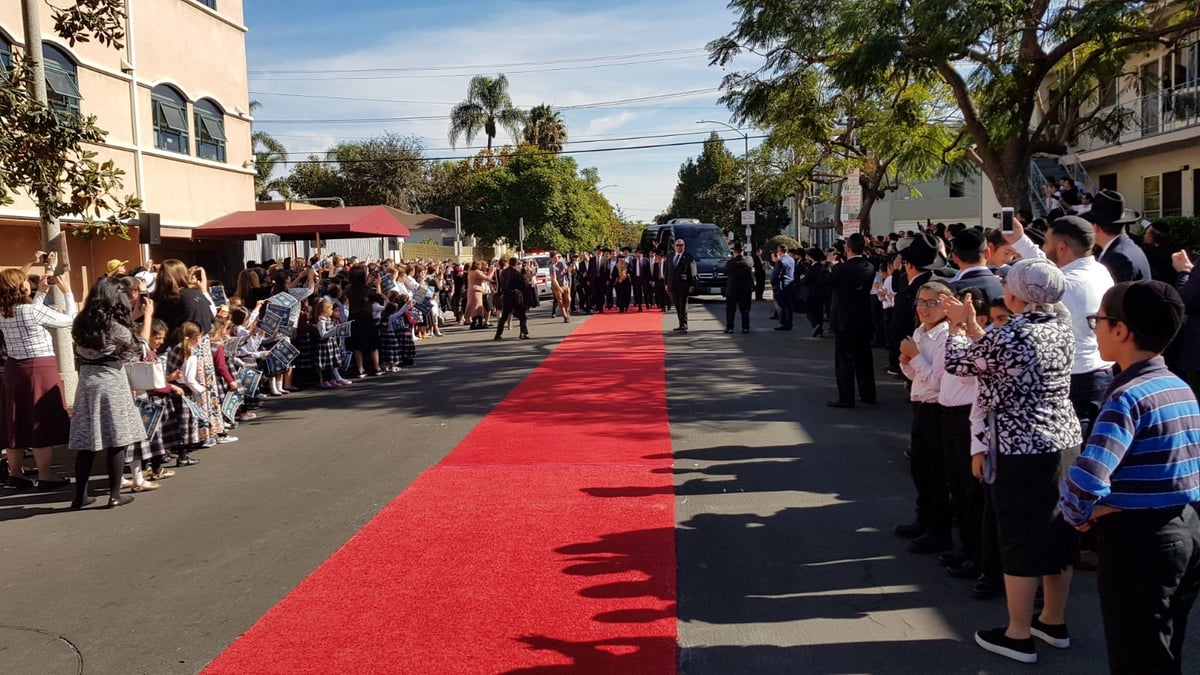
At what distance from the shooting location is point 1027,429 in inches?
159

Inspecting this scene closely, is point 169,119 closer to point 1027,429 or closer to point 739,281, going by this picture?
point 739,281

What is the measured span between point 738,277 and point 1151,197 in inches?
639

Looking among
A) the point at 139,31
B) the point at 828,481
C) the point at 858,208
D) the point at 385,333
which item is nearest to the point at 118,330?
the point at 828,481

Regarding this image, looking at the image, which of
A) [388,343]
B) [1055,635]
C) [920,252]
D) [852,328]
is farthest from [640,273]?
[1055,635]

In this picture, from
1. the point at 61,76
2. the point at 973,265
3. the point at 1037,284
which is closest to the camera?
the point at 1037,284

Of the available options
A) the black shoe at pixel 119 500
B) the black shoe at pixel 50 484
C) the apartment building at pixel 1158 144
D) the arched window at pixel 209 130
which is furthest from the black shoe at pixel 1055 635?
the arched window at pixel 209 130

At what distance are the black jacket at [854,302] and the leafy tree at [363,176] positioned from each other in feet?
171

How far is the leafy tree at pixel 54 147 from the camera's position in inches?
293

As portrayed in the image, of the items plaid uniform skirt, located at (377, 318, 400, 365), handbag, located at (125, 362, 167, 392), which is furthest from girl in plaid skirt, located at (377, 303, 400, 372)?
handbag, located at (125, 362, 167, 392)

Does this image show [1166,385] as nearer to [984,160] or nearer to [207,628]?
[207,628]

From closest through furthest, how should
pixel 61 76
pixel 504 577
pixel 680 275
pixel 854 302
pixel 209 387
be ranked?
pixel 504 577 < pixel 209 387 < pixel 854 302 < pixel 61 76 < pixel 680 275

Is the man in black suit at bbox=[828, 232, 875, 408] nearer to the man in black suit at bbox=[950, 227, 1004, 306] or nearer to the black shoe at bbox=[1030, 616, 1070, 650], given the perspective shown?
the man in black suit at bbox=[950, 227, 1004, 306]

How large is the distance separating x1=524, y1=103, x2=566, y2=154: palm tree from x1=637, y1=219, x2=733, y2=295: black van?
35110 millimetres

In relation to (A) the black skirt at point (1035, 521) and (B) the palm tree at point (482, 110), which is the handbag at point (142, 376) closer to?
(A) the black skirt at point (1035, 521)
